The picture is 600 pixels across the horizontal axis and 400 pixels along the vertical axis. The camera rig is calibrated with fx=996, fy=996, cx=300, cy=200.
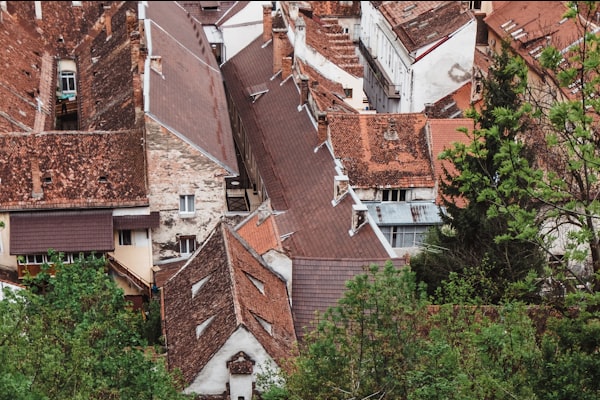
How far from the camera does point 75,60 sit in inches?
2874

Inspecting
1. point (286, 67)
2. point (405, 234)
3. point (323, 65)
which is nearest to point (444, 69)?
point (323, 65)

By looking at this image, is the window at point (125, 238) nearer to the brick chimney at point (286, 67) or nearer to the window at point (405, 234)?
the window at point (405, 234)

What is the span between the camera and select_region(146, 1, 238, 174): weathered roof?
52.3 metres

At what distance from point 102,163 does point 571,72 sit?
29374 millimetres

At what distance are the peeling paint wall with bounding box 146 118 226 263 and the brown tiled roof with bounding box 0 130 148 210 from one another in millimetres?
1141

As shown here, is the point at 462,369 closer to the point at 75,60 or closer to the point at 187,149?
the point at 187,149

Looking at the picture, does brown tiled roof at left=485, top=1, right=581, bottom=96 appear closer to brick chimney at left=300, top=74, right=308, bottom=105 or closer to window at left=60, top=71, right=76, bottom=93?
brick chimney at left=300, top=74, right=308, bottom=105

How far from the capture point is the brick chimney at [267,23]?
233 ft

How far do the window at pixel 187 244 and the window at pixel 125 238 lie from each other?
2699 mm

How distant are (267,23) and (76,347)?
150 feet

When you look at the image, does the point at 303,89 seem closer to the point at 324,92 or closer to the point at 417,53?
the point at 324,92

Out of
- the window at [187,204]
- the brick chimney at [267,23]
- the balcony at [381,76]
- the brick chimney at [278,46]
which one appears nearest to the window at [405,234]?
the window at [187,204]

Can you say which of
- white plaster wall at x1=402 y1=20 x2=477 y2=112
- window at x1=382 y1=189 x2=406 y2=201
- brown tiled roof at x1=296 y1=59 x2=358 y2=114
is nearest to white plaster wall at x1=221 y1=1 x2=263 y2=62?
brown tiled roof at x1=296 y1=59 x2=358 y2=114

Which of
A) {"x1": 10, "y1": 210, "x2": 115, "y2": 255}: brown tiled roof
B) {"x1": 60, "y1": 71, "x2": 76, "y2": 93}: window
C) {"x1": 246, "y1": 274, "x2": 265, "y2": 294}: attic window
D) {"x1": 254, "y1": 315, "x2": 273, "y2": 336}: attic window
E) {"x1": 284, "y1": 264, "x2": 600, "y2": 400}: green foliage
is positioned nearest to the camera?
{"x1": 284, "y1": 264, "x2": 600, "y2": 400}: green foliage
